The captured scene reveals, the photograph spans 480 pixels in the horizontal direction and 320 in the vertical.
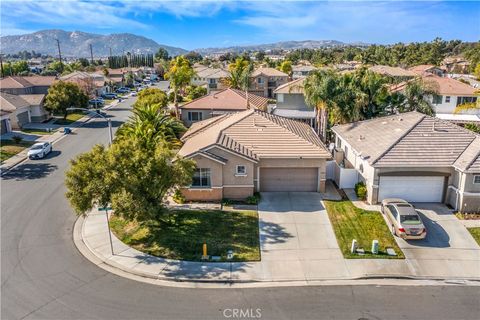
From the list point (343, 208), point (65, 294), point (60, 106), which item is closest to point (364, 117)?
point (343, 208)

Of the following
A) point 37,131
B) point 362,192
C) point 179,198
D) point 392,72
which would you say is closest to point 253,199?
point 179,198

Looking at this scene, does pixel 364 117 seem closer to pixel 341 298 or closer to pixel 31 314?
pixel 341 298

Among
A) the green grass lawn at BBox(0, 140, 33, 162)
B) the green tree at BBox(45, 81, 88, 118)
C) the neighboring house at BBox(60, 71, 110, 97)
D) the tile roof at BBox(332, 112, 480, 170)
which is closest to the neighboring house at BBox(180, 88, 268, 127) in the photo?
the tile roof at BBox(332, 112, 480, 170)

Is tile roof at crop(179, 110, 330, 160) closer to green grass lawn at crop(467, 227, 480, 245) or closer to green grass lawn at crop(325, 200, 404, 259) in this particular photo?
green grass lawn at crop(325, 200, 404, 259)

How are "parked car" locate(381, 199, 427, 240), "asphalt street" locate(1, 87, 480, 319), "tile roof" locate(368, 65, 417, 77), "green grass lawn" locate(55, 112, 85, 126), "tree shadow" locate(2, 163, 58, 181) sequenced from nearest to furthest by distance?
"asphalt street" locate(1, 87, 480, 319), "parked car" locate(381, 199, 427, 240), "tree shadow" locate(2, 163, 58, 181), "green grass lawn" locate(55, 112, 85, 126), "tile roof" locate(368, 65, 417, 77)

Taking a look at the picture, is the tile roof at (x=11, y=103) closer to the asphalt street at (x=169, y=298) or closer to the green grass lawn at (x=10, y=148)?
the green grass lawn at (x=10, y=148)

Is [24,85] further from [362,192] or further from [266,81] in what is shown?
[362,192]
